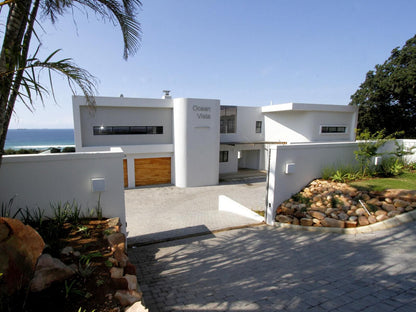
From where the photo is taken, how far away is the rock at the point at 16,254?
295 cm

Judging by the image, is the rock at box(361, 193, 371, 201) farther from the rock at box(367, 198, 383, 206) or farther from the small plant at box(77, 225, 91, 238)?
the small plant at box(77, 225, 91, 238)

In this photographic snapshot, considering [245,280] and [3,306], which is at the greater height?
[3,306]

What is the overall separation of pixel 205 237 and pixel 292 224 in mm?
3069

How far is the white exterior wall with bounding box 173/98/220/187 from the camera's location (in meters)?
16.3

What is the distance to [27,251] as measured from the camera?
10.8 ft

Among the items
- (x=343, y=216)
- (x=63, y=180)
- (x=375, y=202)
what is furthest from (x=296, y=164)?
(x=63, y=180)

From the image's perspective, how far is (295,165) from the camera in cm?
867

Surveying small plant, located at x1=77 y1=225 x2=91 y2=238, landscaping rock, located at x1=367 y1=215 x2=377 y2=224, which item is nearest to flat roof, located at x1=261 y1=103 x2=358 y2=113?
landscaping rock, located at x1=367 y1=215 x2=377 y2=224

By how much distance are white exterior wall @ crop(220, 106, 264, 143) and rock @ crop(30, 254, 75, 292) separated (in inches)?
695

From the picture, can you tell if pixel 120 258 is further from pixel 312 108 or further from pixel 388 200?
pixel 312 108

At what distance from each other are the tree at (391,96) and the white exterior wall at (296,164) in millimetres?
15994

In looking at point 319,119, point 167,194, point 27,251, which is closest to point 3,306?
point 27,251

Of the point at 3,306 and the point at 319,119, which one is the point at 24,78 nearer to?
the point at 3,306

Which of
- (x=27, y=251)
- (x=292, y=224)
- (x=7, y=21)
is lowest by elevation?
(x=292, y=224)
